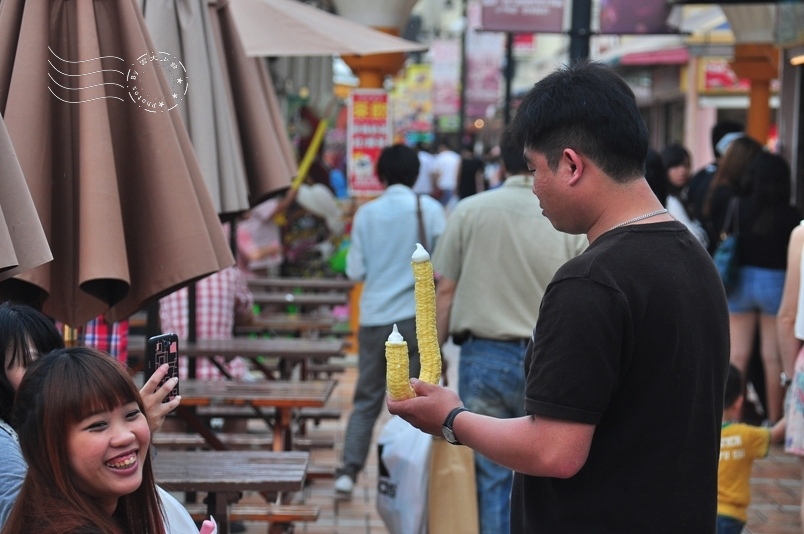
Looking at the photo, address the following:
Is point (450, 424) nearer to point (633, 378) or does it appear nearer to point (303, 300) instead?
point (633, 378)

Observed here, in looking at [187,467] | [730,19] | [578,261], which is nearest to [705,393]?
[578,261]

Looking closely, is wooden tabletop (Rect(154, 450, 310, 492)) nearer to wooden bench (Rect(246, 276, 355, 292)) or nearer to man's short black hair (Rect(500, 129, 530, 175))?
man's short black hair (Rect(500, 129, 530, 175))

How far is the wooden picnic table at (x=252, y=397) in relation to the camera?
5.25 m

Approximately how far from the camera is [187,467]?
424 cm

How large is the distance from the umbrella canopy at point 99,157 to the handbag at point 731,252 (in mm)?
5130

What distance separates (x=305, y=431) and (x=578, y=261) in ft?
19.6

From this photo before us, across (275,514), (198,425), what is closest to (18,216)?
(198,425)

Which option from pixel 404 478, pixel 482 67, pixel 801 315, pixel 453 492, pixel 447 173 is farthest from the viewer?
pixel 482 67

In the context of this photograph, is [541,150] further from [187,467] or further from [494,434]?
[187,467]

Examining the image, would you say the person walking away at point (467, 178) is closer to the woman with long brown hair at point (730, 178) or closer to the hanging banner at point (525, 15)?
the hanging banner at point (525, 15)

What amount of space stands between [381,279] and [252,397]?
1685 millimetres

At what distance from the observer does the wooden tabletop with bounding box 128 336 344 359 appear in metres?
6.00

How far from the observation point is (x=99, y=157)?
3.42 m

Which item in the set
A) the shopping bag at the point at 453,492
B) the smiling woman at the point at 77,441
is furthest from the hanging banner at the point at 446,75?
the smiling woman at the point at 77,441
